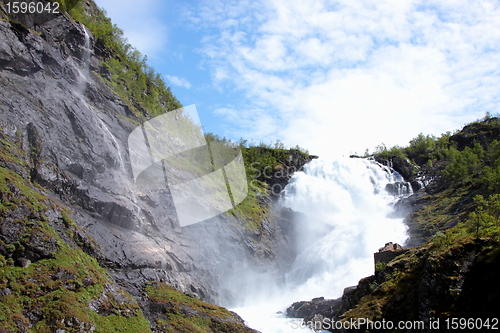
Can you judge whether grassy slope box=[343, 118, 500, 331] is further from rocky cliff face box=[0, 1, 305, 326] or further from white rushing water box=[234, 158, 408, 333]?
rocky cliff face box=[0, 1, 305, 326]

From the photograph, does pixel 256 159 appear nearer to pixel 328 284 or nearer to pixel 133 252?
pixel 328 284

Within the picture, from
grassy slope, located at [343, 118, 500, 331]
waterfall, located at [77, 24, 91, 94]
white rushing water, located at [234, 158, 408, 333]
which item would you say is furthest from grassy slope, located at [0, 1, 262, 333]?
waterfall, located at [77, 24, 91, 94]

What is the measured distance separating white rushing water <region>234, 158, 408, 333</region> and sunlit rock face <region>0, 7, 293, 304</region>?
18.7 ft

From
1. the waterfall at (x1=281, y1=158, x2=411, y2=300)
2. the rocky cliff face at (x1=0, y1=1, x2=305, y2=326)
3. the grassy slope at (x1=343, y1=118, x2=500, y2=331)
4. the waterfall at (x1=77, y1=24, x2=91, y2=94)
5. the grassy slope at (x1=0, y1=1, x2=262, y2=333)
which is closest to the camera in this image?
the grassy slope at (x1=0, y1=1, x2=262, y2=333)

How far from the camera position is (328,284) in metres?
34.8

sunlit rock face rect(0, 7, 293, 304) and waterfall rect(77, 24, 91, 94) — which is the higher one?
waterfall rect(77, 24, 91, 94)

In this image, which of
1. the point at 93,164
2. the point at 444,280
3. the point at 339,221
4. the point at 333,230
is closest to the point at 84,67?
the point at 93,164

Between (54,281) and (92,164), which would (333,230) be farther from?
(54,281)

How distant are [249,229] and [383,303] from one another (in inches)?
902

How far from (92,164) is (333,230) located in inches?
1308

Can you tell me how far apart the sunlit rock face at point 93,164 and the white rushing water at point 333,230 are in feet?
18.7

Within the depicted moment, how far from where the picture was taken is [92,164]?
23.0 m

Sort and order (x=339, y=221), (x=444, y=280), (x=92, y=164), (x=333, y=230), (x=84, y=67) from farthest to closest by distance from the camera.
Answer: (x=339, y=221), (x=333, y=230), (x=84, y=67), (x=92, y=164), (x=444, y=280)

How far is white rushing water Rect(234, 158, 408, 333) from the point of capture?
33.3m
